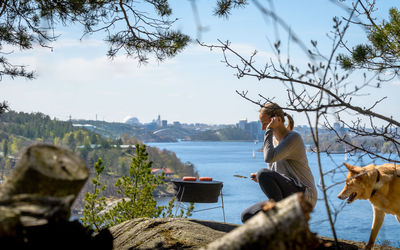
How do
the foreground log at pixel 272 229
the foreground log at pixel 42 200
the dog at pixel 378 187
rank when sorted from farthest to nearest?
the dog at pixel 378 187
the foreground log at pixel 42 200
the foreground log at pixel 272 229

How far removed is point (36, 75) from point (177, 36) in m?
1.47

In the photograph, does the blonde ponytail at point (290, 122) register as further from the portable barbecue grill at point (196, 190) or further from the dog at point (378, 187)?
the portable barbecue grill at point (196, 190)

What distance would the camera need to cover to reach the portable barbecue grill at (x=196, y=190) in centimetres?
351

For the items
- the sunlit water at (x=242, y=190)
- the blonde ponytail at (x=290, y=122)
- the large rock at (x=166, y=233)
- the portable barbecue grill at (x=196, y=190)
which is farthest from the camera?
the sunlit water at (x=242, y=190)

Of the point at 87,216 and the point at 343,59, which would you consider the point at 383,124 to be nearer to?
the point at 343,59

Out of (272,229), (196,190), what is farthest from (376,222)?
(272,229)

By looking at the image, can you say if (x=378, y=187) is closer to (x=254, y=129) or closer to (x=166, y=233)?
(x=166, y=233)

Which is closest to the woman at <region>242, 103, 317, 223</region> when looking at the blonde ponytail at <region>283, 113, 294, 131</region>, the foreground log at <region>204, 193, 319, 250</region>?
the blonde ponytail at <region>283, 113, 294, 131</region>

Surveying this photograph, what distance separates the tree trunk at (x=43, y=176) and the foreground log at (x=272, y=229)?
504 millimetres

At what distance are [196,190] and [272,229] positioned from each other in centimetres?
246

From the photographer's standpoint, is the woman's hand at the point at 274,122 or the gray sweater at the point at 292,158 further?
the woman's hand at the point at 274,122

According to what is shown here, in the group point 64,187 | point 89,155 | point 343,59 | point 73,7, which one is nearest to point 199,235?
point 64,187

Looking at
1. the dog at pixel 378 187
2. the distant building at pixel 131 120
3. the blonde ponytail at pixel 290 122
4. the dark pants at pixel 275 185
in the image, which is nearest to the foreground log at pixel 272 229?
the dog at pixel 378 187

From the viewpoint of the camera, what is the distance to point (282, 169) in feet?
8.74
